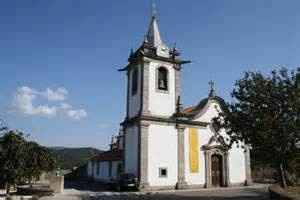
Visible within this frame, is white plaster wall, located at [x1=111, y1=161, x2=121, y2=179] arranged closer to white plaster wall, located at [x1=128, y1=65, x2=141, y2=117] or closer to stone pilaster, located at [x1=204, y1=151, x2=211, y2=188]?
white plaster wall, located at [x1=128, y1=65, x2=141, y2=117]

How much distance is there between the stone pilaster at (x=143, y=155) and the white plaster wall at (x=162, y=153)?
31 cm

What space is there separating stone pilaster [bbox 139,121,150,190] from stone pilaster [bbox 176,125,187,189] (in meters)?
2.77

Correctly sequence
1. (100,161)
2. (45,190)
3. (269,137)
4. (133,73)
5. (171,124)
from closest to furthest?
(269,137) → (45,190) → (171,124) → (133,73) → (100,161)

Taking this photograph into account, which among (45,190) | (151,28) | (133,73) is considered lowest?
(45,190)

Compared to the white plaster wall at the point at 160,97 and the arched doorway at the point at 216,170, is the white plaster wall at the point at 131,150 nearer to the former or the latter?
the white plaster wall at the point at 160,97

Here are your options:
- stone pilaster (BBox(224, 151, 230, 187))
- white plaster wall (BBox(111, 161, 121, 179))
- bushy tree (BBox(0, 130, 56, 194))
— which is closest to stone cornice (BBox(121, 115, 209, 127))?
stone pilaster (BBox(224, 151, 230, 187))

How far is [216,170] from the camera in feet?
94.7

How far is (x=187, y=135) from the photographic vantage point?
90.6ft

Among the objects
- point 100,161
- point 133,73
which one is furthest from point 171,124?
point 100,161

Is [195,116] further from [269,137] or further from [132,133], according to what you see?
[269,137]

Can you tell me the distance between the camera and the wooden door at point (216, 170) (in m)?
28.5

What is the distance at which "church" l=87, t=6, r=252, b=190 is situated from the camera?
84.9 ft

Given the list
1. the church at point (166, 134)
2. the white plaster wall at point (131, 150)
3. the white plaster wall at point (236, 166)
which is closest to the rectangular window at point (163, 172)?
the church at point (166, 134)

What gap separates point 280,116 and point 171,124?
11.1 metres
